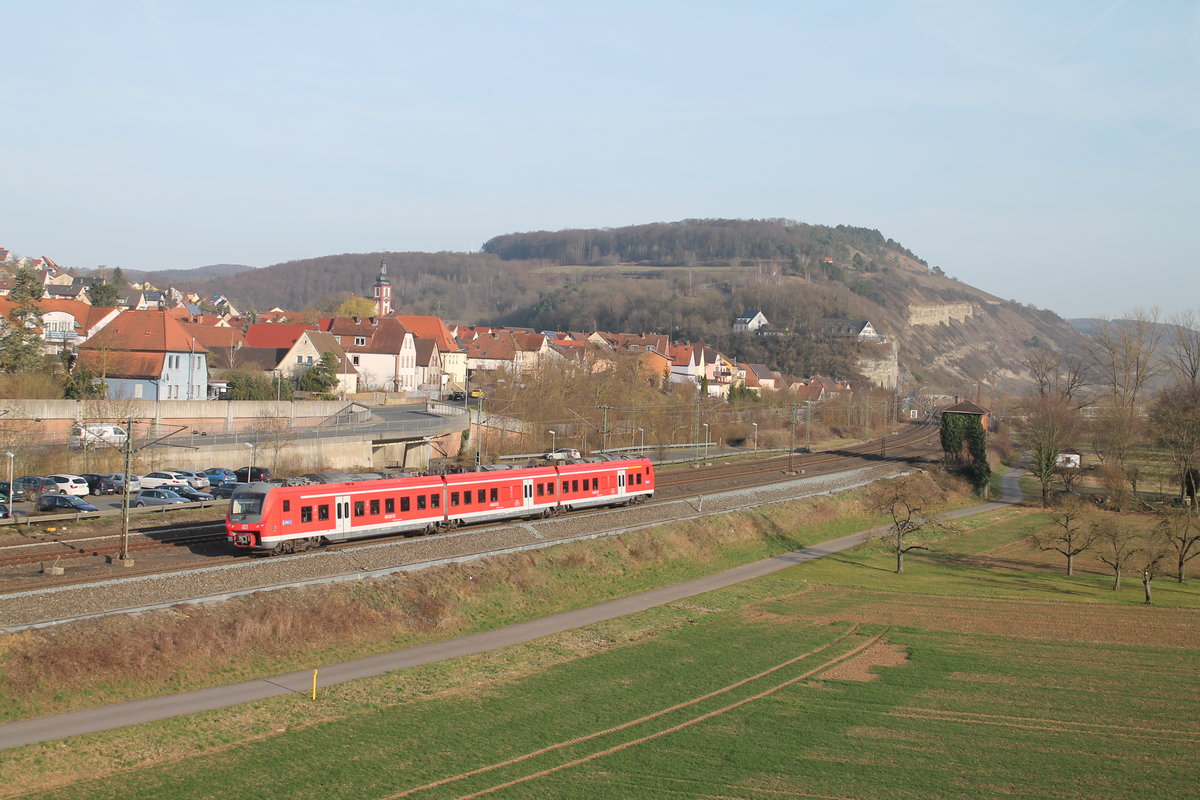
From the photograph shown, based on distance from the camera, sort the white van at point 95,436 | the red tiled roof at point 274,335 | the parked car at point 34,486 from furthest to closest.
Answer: the red tiled roof at point 274,335
the white van at point 95,436
the parked car at point 34,486

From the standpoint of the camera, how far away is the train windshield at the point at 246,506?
28906 millimetres

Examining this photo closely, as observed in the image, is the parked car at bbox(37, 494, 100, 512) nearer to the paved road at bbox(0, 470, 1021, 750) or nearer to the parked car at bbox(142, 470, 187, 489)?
the parked car at bbox(142, 470, 187, 489)

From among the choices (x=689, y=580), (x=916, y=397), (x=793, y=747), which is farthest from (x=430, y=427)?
(x=916, y=397)

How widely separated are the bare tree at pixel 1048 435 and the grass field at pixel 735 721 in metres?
32.7

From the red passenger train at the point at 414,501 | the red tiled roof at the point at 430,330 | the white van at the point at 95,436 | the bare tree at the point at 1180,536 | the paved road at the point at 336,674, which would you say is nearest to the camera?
the paved road at the point at 336,674

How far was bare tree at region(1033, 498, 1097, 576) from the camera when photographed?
4084 cm

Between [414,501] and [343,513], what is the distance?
3180 millimetres

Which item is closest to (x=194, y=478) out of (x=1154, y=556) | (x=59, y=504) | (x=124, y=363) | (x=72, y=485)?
(x=72, y=485)

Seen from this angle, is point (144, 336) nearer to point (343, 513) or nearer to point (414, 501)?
point (414, 501)

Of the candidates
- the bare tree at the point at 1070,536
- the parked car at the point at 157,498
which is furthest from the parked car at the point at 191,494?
the bare tree at the point at 1070,536

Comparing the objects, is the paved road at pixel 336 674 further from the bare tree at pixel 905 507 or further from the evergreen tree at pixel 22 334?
→ the evergreen tree at pixel 22 334

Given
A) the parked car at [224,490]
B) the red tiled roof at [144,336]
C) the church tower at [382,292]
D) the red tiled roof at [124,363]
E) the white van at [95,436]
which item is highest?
the church tower at [382,292]

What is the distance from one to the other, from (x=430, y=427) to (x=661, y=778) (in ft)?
131

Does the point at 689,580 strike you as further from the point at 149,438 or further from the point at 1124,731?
the point at 149,438
